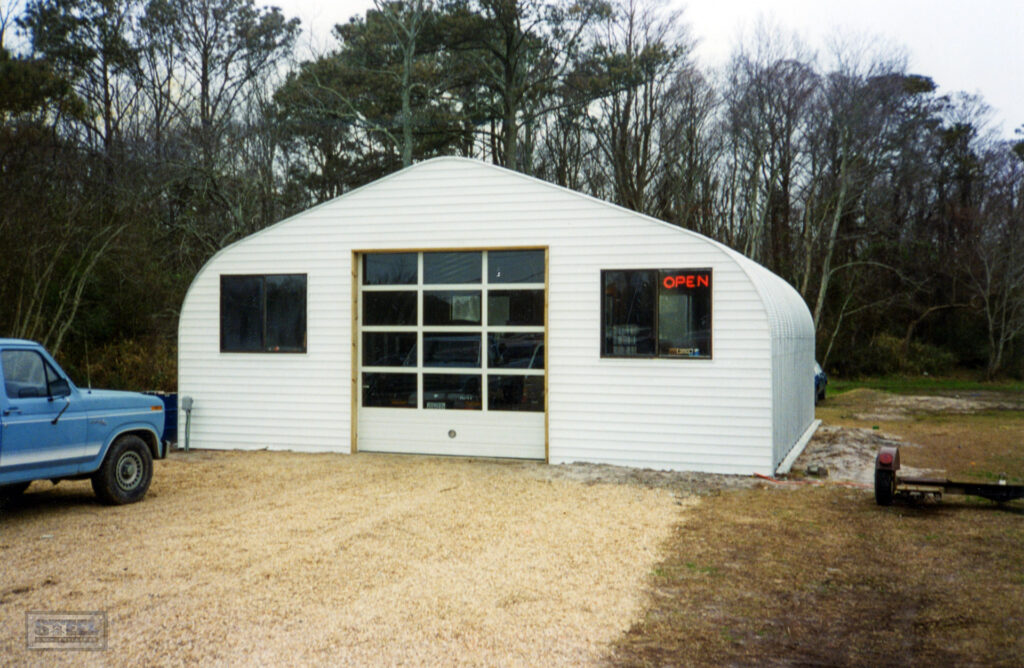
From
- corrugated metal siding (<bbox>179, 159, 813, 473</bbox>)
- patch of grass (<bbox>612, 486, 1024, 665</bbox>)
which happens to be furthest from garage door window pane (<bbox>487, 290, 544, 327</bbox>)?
patch of grass (<bbox>612, 486, 1024, 665</bbox>)

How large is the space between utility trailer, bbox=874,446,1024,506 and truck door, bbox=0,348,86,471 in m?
7.98

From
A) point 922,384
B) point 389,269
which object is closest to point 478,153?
point 389,269

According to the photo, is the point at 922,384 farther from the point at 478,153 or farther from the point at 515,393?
the point at 515,393

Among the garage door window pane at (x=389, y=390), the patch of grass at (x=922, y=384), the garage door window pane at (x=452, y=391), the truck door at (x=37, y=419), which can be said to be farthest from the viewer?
the patch of grass at (x=922, y=384)

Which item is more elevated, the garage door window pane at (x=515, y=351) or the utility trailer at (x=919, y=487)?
the garage door window pane at (x=515, y=351)

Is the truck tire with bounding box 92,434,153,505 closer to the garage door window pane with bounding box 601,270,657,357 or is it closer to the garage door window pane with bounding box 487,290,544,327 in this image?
the garage door window pane with bounding box 487,290,544,327

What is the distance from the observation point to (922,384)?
29781mm

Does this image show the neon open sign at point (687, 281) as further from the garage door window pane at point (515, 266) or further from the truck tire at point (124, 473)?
the truck tire at point (124, 473)

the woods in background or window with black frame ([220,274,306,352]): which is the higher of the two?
the woods in background

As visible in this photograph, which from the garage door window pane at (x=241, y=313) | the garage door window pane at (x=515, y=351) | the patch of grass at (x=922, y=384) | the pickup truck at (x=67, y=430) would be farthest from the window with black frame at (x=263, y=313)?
the patch of grass at (x=922, y=384)

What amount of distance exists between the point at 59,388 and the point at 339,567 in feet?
11.8

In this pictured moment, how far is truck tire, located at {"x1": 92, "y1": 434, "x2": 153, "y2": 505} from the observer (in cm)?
842

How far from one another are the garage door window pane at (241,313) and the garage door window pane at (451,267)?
2.57m

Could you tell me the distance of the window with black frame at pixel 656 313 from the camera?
10648 millimetres
